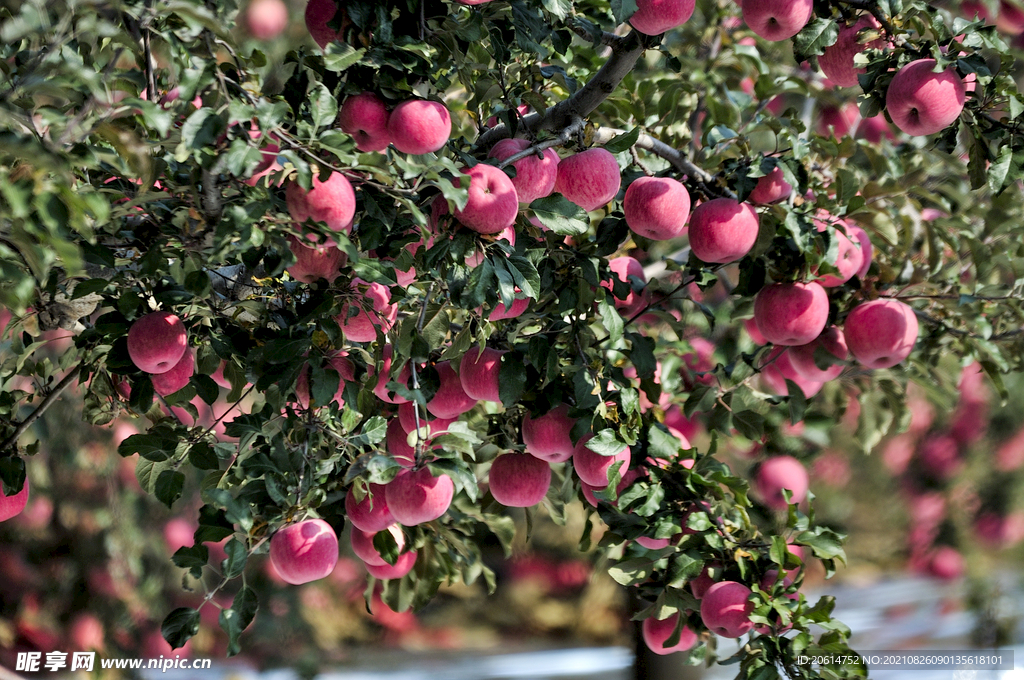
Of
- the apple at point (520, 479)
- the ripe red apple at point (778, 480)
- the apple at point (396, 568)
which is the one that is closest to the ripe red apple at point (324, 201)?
the apple at point (520, 479)

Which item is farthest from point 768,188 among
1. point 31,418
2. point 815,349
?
point 31,418

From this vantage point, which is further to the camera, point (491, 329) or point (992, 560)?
point (992, 560)

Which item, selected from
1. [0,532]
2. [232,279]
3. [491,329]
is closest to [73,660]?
[0,532]

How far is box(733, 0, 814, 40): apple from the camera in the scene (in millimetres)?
→ 988

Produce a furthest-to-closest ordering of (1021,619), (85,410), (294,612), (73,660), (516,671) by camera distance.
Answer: (1021,619) < (294,612) < (516,671) < (73,660) < (85,410)

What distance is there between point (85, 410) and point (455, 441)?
1.83 feet

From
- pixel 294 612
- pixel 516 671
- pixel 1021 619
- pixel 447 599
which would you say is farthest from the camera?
pixel 447 599

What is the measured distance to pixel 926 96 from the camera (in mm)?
981

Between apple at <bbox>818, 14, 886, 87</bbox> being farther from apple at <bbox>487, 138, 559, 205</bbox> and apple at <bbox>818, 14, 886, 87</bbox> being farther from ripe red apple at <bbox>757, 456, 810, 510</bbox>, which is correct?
ripe red apple at <bbox>757, 456, 810, 510</bbox>

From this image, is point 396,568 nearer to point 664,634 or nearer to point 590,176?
point 664,634

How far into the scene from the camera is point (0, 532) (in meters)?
2.72

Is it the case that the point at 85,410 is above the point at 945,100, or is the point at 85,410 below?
below

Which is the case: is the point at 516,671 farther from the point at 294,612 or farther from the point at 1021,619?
the point at 1021,619

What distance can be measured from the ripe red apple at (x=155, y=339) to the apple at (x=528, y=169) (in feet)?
1.43
